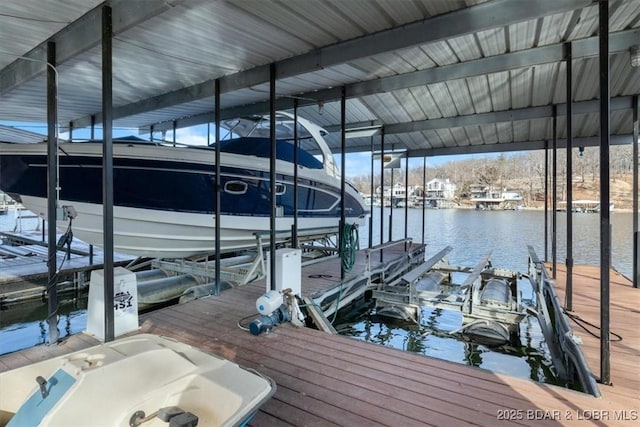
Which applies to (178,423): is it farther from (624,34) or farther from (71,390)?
(624,34)

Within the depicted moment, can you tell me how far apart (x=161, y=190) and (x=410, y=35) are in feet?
13.5

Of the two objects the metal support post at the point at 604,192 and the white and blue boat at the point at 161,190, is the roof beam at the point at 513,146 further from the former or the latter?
the metal support post at the point at 604,192

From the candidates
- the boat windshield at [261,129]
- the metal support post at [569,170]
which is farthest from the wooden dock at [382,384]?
the boat windshield at [261,129]

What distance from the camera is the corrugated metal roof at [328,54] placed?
280cm

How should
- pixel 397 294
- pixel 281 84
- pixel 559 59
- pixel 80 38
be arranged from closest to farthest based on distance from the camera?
pixel 80 38 → pixel 559 59 → pixel 281 84 → pixel 397 294

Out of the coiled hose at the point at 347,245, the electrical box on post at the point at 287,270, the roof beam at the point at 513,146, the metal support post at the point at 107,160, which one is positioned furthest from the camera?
the roof beam at the point at 513,146

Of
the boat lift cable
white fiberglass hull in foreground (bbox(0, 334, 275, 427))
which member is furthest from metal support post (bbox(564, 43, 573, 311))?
white fiberglass hull in foreground (bbox(0, 334, 275, 427))

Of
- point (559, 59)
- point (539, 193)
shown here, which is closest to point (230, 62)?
point (559, 59)

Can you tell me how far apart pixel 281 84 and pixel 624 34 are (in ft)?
11.9

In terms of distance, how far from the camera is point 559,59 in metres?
3.39

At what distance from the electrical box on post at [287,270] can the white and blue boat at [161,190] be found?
6.48ft

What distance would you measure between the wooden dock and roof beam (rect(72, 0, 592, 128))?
8.80 feet

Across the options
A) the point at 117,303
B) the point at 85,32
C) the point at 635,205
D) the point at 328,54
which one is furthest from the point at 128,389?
the point at 635,205

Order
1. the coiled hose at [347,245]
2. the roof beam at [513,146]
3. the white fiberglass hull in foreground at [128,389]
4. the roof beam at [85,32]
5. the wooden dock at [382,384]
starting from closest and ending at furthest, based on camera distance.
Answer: the white fiberglass hull in foreground at [128,389] → the wooden dock at [382,384] → the roof beam at [85,32] → the coiled hose at [347,245] → the roof beam at [513,146]
